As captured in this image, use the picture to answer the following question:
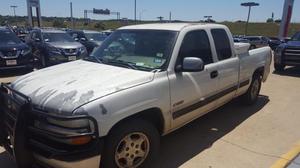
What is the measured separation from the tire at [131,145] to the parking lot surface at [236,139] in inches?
16.6

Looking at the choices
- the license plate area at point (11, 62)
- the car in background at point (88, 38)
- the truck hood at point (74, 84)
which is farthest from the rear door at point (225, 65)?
the car in background at point (88, 38)

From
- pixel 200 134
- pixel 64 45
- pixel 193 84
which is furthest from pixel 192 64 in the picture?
pixel 64 45

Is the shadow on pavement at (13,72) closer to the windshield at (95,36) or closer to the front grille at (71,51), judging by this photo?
the front grille at (71,51)

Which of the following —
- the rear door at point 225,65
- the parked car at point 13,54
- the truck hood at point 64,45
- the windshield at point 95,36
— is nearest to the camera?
the rear door at point 225,65

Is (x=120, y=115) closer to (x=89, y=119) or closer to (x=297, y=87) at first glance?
(x=89, y=119)

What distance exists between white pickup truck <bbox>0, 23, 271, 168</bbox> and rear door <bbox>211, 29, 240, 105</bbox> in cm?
2

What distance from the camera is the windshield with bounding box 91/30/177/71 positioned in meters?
3.79

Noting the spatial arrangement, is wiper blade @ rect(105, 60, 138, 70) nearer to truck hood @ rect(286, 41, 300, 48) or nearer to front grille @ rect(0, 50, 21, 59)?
front grille @ rect(0, 50, 21, 59)

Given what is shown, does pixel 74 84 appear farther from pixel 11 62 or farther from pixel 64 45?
pixel 64 45

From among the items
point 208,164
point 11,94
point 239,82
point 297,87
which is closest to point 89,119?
point 11,94

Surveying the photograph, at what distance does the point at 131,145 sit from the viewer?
10.7 feet

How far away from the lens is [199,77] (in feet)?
13.7

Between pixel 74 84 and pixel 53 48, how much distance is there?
29.8 feet

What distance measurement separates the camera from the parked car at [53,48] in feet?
37.8
